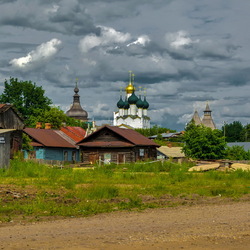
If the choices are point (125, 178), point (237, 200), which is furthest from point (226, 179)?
point (237, 200)

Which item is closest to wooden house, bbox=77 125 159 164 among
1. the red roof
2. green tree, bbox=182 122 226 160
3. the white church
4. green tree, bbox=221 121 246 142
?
green tree, bbox=182 122 226 160

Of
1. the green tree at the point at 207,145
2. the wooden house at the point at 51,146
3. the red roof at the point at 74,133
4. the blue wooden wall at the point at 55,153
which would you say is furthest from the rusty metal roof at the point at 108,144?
the red roof at the point at 74,133

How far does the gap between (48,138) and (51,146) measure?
226 cm

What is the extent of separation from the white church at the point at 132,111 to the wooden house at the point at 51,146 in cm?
8817

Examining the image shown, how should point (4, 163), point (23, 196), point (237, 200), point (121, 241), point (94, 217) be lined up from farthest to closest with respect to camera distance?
point (4, 163), point (237, 200), point (23, 196), point (94, 217), point (121, 241)

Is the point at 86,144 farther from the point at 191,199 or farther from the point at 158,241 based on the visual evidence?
the point at 158,241

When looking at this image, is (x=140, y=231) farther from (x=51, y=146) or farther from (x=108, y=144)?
(x=51, y=146)

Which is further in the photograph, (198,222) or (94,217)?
(94,217)

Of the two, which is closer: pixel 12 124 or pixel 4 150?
pixel 4 150

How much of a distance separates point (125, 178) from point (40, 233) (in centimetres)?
1695

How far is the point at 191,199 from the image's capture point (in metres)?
20.3

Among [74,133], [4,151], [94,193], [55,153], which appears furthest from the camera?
[74,133]

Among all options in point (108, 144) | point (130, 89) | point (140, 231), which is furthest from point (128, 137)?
point (130, 89)

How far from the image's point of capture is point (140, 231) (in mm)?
12742
